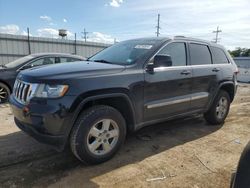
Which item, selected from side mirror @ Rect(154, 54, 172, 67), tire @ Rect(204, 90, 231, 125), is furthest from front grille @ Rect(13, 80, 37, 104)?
tire @ Rect(204, 90, 231, 125)

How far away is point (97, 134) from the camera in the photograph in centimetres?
350

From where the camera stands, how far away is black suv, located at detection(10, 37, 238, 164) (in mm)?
3162

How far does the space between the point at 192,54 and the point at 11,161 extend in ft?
11.8

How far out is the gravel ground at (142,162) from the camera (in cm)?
320

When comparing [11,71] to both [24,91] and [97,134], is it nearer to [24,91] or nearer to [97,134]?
[24,91]

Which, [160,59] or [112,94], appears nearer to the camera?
[112,94]

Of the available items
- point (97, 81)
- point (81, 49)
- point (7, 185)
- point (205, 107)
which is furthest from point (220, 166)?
point (81, 49)

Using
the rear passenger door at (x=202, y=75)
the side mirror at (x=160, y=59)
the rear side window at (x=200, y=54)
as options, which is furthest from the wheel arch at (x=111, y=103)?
the rear side window at (x=200, y=54)

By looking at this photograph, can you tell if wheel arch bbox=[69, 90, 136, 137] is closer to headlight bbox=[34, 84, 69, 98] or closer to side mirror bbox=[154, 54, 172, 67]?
headlight bbox=[34, 84, 69, 98]

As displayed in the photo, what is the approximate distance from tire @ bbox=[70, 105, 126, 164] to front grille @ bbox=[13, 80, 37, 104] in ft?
2.26

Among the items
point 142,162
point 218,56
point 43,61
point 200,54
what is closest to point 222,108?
point 218,56

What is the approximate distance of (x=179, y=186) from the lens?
10.3ft

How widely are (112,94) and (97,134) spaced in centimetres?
58

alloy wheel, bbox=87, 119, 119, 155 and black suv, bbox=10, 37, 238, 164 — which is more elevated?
black suv, bbox=10, 37, 238, 164
